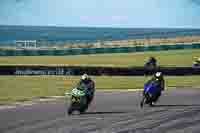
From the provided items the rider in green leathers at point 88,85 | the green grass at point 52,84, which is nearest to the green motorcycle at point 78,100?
the rider in green leathers at point 88,85

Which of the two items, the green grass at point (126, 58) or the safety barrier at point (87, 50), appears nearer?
the green grass at point (126, 58)

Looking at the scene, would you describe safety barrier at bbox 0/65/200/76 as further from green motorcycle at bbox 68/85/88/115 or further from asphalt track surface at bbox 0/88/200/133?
green motorcycle at bbox 68/85/88/115

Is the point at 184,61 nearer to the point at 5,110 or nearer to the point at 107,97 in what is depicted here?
the point at 107,97

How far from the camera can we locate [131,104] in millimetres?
22938

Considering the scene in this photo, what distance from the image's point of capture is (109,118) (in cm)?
1781

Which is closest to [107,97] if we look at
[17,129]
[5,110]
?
[5,110]

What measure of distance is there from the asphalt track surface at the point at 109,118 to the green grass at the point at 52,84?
3.88m

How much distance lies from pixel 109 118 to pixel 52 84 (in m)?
16.4

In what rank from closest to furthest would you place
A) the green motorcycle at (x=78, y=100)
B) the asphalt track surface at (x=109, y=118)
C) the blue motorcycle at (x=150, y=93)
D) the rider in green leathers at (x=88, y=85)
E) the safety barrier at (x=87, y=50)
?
the asphalt track surface at (x=109, y=118) → the green motorcycle at (x=78, y=100) → the rider in green leathers at (x=88, y=85) → the blue motorcycle at (x=150, y=93) → the safety barrier at (x=87, y=50)

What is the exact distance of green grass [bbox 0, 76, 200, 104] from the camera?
27.8 m

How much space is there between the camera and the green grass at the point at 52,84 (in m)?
27.8

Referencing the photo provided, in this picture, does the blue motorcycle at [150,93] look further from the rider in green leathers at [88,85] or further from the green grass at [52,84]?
the green grass at [52,84]

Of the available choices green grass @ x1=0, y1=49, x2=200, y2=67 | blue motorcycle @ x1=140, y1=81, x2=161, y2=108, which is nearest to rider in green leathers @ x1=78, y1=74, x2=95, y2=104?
blue motorcycle @ x1=140, y1=81, x2=161, y2=108

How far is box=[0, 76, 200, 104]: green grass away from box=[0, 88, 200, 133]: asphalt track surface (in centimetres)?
388
